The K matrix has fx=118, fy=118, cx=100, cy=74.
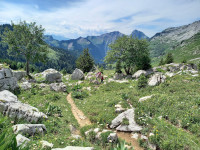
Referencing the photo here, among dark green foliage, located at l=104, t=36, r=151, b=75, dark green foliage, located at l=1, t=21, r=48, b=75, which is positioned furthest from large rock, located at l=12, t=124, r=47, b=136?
dark green foliage, located at l=104, t=36, r=151, b=75

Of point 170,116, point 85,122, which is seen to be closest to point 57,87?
point 85,122

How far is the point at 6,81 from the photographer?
19.5 metres

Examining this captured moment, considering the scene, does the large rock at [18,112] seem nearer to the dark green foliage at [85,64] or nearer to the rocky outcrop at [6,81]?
the rocky outcrop at [6,81]

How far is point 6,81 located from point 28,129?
49.6 ft

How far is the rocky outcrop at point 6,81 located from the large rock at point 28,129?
1388 centimetres

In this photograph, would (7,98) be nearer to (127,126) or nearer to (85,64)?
(127,126)

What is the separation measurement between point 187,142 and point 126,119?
538cm

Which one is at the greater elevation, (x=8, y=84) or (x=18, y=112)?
(x=8, y=84)

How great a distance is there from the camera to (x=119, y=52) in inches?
1512

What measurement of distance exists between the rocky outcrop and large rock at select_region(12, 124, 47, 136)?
1388 centimetres

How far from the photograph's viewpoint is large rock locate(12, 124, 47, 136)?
8.12 m

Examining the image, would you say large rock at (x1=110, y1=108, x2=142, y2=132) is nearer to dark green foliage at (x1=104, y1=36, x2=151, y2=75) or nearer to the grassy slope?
the grassy slope

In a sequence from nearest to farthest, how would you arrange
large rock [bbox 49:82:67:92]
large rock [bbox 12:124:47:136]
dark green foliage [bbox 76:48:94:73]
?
large rock [bbox 12:124:47:136]
large rock [bbox 49:82:67:92]
dark green foliage [bbox 76:48:94:73]

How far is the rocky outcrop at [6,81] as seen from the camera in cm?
1895
